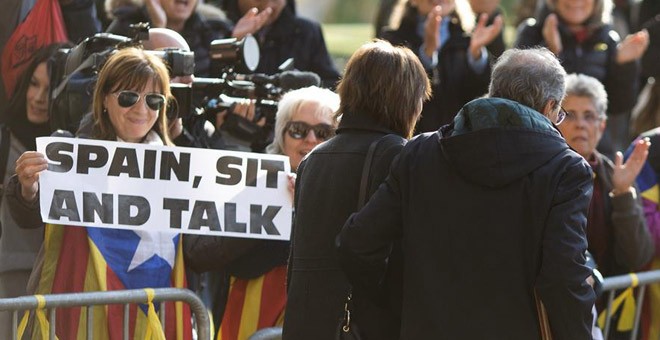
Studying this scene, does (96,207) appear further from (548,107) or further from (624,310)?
(624,310)

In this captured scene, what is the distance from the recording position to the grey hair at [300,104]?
20.4ft

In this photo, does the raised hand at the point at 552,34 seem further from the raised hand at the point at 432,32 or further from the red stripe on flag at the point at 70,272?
the red stripe on flag at the point at 70,272

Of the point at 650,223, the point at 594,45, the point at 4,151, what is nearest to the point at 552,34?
the point at 594,45

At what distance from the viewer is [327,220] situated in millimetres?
5086

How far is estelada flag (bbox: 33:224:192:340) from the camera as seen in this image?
5.94 meters

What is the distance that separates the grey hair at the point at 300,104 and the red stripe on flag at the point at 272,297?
0.55m

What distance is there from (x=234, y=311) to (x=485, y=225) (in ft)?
Answer: 6.69

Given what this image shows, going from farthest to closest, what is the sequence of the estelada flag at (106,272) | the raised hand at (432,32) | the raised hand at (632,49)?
the raised hand at (632,49) → the raised hand at (432,32) → the estelada flag at (106,272)

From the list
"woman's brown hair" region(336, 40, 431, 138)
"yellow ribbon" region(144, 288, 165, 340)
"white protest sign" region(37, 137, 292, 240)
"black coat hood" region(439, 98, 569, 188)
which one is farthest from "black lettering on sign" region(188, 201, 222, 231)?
"black coat hood" region(439, 98, 569, 188)

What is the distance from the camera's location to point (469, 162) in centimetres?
469

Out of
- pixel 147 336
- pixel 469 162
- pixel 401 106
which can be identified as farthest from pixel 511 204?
pixel 147 336

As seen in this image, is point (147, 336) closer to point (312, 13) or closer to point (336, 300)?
point (336, 300)

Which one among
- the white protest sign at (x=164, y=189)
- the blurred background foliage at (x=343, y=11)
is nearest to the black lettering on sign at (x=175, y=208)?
the white protest sign at (x=164, y=189)

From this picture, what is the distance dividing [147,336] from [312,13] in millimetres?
16571
